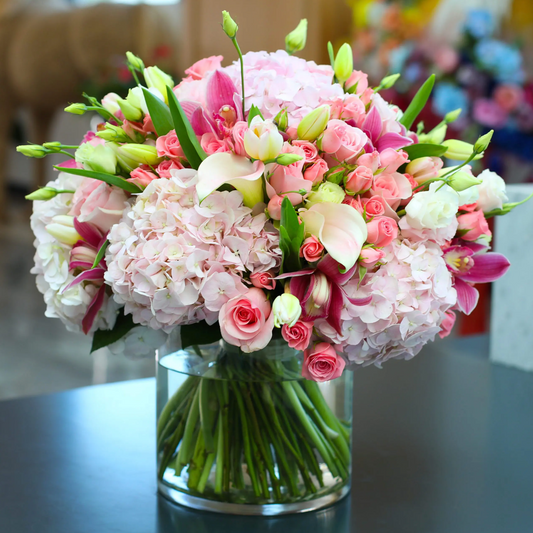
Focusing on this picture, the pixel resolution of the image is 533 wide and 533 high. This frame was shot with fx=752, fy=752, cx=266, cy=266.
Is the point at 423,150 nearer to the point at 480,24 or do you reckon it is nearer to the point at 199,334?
the point at 199,334

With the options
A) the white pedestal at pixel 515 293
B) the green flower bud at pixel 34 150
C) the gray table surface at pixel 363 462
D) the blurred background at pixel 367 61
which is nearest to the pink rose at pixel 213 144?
the green flower bud at pixel 34 150

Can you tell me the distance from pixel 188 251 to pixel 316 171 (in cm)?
9

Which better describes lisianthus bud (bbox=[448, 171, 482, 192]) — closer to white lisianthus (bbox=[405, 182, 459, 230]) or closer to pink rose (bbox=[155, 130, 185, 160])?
white lisianthus (bbox=[405, 182, 459, 230])

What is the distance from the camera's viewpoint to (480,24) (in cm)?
179

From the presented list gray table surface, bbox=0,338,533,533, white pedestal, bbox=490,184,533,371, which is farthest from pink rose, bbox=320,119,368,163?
white pedestal, bbox=490,184,533,371

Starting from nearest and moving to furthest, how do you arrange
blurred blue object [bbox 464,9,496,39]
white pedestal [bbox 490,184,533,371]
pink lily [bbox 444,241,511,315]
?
pink lily [bbox 444,241,511,315] → white pedestal [bbox 490,184,533,371] → blurred blue object [bbox 464,9,496,39]

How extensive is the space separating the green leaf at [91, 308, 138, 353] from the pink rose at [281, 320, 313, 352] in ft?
0.41

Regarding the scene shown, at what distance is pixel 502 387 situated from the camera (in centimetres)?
82

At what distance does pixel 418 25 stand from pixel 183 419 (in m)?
1.65

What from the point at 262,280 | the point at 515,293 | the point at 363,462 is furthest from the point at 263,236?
the point at 515,293

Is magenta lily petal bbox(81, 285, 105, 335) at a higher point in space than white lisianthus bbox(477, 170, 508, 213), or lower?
lower

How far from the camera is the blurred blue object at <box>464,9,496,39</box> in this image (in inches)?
70.5

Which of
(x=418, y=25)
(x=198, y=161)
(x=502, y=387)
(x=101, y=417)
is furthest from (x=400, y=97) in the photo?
(x=198, y=161)

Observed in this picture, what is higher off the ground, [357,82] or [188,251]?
[357,82]
